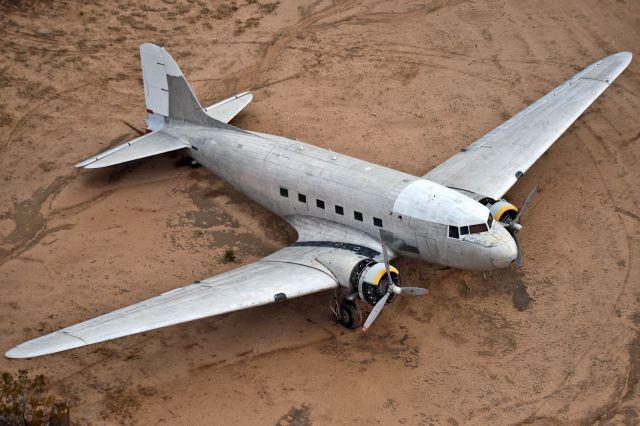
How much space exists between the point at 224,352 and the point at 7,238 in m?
9.58

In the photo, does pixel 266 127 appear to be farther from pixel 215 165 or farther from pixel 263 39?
pixel 263 39

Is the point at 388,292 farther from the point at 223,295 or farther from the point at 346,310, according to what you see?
the point at 223,295

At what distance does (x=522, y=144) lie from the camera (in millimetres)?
26766

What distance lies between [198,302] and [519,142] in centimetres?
1358

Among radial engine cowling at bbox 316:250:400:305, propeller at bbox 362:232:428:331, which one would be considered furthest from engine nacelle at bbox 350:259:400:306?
propeller at bbox 362:232:428:331

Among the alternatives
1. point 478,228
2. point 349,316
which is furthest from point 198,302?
point 478,228

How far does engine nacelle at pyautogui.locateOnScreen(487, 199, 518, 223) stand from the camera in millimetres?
23109

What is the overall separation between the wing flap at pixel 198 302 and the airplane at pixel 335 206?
3 centimetres

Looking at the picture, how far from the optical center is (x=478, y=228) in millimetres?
21578

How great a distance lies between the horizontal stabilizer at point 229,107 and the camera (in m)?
29.6

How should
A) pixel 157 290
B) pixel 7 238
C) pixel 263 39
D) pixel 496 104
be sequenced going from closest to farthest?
pixel 157 290, pixel 7 238, pixel 496 104, pixel 263 39

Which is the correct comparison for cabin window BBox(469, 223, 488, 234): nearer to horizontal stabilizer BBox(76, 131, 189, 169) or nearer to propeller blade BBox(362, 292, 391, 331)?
propeller blade BBox(362, 292, 391, 331)

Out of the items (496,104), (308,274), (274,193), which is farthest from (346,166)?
(496,104)

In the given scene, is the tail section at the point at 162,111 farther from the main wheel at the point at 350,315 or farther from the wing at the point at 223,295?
the main wheel at the point at 350,315
